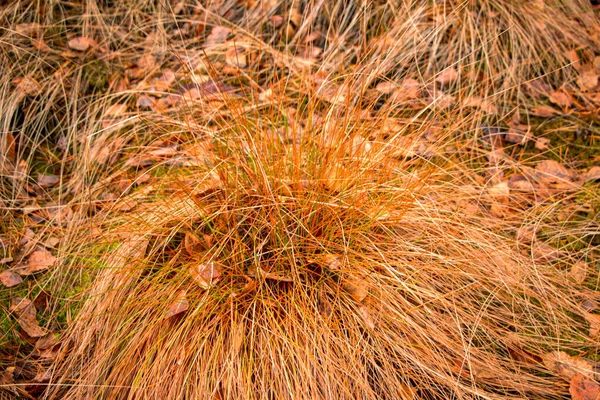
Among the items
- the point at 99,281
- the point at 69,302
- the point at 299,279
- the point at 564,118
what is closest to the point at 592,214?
the point at 564,118

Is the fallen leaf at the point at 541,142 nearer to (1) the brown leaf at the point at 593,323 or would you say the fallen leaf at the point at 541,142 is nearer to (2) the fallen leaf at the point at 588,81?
(2) the fallen leaf at the point at 588,81

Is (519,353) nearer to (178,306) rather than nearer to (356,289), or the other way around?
(356,289)

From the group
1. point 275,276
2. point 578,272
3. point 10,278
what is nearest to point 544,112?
point 578,272

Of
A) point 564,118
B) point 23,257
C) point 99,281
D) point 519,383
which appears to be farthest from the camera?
point 564,118

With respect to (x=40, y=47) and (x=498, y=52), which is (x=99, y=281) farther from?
(x=498, y=52)

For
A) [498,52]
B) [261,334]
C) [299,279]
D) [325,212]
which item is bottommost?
[261,334]

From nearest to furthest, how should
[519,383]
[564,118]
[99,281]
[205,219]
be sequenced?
[519,383] < [205,219] < [99,281] < [564,118]

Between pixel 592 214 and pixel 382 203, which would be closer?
pixel 382 203
